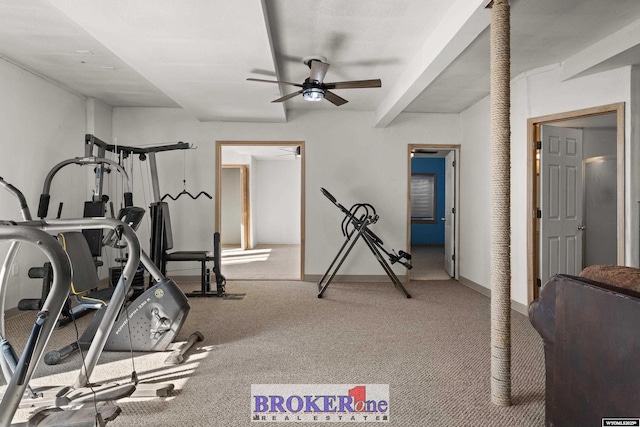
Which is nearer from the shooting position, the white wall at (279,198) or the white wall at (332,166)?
the white wall at (332,166)

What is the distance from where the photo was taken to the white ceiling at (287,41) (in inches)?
92.6

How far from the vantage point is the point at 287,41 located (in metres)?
2.99

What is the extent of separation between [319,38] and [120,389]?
9.19 ft

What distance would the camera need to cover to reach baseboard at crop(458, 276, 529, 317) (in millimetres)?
3699

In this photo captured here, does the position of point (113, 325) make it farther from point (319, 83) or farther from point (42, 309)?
point (319, 83)

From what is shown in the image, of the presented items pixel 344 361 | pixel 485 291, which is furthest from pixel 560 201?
pixel 344 361

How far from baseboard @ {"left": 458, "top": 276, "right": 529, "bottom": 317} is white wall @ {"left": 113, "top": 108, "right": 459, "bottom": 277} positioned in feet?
3.28

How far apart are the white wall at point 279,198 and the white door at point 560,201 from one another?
6.50 m

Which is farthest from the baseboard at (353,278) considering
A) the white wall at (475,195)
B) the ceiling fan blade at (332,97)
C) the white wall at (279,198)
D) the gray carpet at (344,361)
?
the white wall at (279,198)

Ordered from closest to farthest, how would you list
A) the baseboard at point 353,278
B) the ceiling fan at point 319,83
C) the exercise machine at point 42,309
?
1. the exercise machine at point 42,309
2. the ceiling fan at point 319,83
3. the baseboard at point 353,278

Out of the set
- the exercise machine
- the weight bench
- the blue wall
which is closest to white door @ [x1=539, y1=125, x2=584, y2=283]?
the weight bench

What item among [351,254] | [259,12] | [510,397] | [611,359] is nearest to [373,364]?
[510,397]

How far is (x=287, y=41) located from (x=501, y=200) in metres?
2.12

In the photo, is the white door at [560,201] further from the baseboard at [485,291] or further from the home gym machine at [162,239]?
the home gym machine at [162,239]
